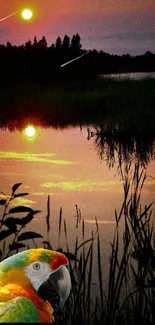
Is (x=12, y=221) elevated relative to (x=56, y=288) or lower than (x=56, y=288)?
lower

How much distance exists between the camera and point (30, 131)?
12945 mm

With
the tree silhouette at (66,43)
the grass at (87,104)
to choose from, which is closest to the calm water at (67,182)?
the grass at (87,104)

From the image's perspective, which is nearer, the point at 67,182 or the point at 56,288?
the point at 56,288

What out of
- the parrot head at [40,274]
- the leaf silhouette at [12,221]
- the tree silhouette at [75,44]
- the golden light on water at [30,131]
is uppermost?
the tree silhouette at [75,44]

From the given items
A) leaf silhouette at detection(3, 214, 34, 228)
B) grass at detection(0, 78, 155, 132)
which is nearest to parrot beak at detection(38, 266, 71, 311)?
leaf silhouette at detection(3, 214, 34, 228)

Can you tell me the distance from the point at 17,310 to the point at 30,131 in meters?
11.9

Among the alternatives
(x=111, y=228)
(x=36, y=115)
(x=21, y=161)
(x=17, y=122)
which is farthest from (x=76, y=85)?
(x=111, y=228)

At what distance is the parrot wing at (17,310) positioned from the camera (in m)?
1.18

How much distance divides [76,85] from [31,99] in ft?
16.5

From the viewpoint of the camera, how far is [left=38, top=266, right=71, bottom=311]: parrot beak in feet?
4.16

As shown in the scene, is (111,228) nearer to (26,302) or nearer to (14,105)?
(26,302)

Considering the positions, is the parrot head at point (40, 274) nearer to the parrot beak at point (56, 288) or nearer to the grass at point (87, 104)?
the parrot beak at point (56, 288)

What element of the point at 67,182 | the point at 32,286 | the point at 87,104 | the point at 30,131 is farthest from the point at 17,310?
the point at 87,104

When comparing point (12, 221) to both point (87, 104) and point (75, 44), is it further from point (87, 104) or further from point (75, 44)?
point (75, 44)
